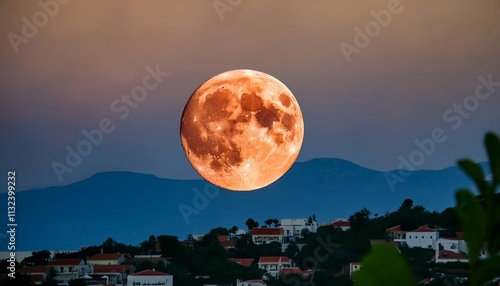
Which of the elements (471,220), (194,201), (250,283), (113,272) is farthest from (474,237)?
(194,201)

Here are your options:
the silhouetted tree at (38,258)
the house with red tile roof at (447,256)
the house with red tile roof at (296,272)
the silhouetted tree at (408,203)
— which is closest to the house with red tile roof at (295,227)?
the house with red tile roof at (296,272)

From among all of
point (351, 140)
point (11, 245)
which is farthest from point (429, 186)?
point (11, 245)

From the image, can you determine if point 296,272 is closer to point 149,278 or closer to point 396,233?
point 396,233

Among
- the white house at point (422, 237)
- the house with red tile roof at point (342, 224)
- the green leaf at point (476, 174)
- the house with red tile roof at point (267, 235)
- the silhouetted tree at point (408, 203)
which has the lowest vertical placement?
the green leaf at point (476, 174)

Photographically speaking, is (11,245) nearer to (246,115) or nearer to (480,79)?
(246,115)

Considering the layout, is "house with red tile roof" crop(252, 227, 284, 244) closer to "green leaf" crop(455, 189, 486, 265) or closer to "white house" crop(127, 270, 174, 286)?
"white house" crop(127, 270, 174, 286)

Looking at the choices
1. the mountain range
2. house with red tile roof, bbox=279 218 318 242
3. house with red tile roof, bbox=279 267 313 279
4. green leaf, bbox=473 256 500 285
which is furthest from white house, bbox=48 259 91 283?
green leaf, bbox=473 256 500 285

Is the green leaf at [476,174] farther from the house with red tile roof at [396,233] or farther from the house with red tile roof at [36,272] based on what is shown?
the house with red tile roof at [396,233]
